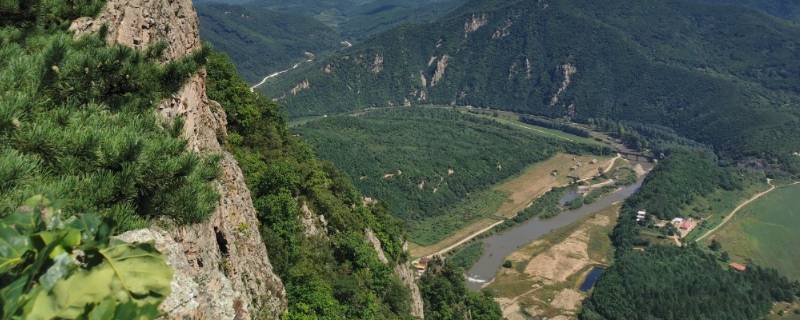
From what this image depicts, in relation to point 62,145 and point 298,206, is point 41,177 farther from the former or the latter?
point 298,206

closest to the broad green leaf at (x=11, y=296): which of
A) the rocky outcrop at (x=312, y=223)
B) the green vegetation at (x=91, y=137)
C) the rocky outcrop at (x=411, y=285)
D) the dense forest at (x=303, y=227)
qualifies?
the green vegetation at (x=91, y=137)

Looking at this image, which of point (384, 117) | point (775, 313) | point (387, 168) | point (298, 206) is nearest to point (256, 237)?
point (298, 206)

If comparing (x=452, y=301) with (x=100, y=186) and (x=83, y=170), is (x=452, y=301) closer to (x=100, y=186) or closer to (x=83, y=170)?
(x=83, y=170)

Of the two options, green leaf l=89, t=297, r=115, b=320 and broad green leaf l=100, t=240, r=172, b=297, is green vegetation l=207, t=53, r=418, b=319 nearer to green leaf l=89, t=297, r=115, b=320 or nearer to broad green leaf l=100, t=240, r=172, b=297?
broad green leaf l=100, t=240, r=172, b=297

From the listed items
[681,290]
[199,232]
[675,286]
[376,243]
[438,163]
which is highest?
[199,232]

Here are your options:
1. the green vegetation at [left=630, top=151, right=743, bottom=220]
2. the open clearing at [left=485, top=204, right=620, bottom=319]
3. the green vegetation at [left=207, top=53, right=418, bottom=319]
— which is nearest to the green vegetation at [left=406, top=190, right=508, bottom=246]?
the open clearing at [left=485, top=204, right=620, bottom=319]

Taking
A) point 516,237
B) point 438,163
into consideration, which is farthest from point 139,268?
point 438,163

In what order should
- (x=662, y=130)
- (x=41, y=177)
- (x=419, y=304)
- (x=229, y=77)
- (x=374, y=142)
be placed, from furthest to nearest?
(x=662, y=130)
(x=374, y=142)
(x=419, y=304)
(x=229, y=77)
(x=41, y=177)

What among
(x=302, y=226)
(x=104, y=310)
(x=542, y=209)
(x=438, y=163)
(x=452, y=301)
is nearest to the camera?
(x=104, y=310)
